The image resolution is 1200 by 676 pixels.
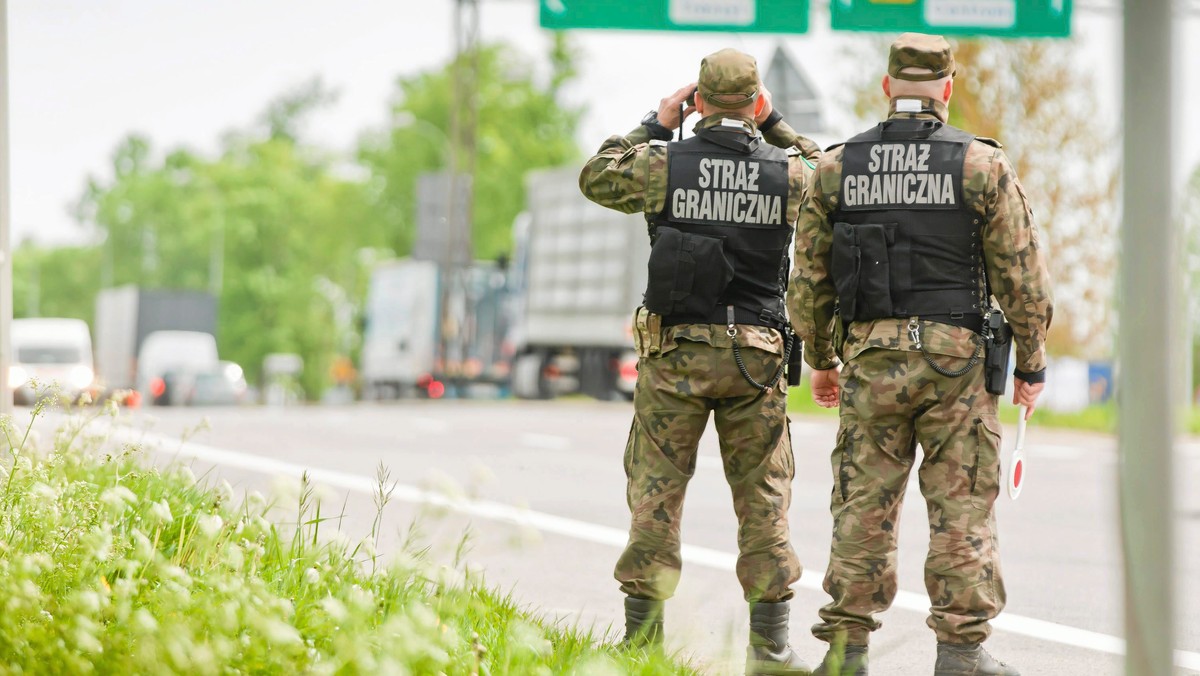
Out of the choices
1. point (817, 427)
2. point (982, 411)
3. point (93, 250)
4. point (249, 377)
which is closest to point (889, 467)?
point (982, 411)

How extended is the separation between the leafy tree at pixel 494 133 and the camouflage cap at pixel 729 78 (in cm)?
4857

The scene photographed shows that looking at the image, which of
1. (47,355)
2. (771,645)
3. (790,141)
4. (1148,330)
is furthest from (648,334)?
(47,355)

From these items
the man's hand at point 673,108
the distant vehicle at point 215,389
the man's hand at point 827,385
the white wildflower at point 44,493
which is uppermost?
the man's hand at point 673,108

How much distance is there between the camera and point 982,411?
4715 mm

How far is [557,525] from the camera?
30.9 ft

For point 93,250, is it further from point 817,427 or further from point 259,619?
point 259,619

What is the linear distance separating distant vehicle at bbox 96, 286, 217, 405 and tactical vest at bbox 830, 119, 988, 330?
3856 cm

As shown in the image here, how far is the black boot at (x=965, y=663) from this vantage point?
15.1 ft

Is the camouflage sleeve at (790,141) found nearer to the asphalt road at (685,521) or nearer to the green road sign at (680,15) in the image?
the asphalt road at (685,521)

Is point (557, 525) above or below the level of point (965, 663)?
below

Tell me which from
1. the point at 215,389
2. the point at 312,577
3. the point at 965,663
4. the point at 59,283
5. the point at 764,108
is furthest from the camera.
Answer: the point at 59,283

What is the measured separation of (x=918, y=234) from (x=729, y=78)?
0.78 meters

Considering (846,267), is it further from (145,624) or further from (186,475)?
(145,624)

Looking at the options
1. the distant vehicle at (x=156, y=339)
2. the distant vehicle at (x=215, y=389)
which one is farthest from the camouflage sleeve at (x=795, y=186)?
the distant vehicle at (x=156, y=339)
